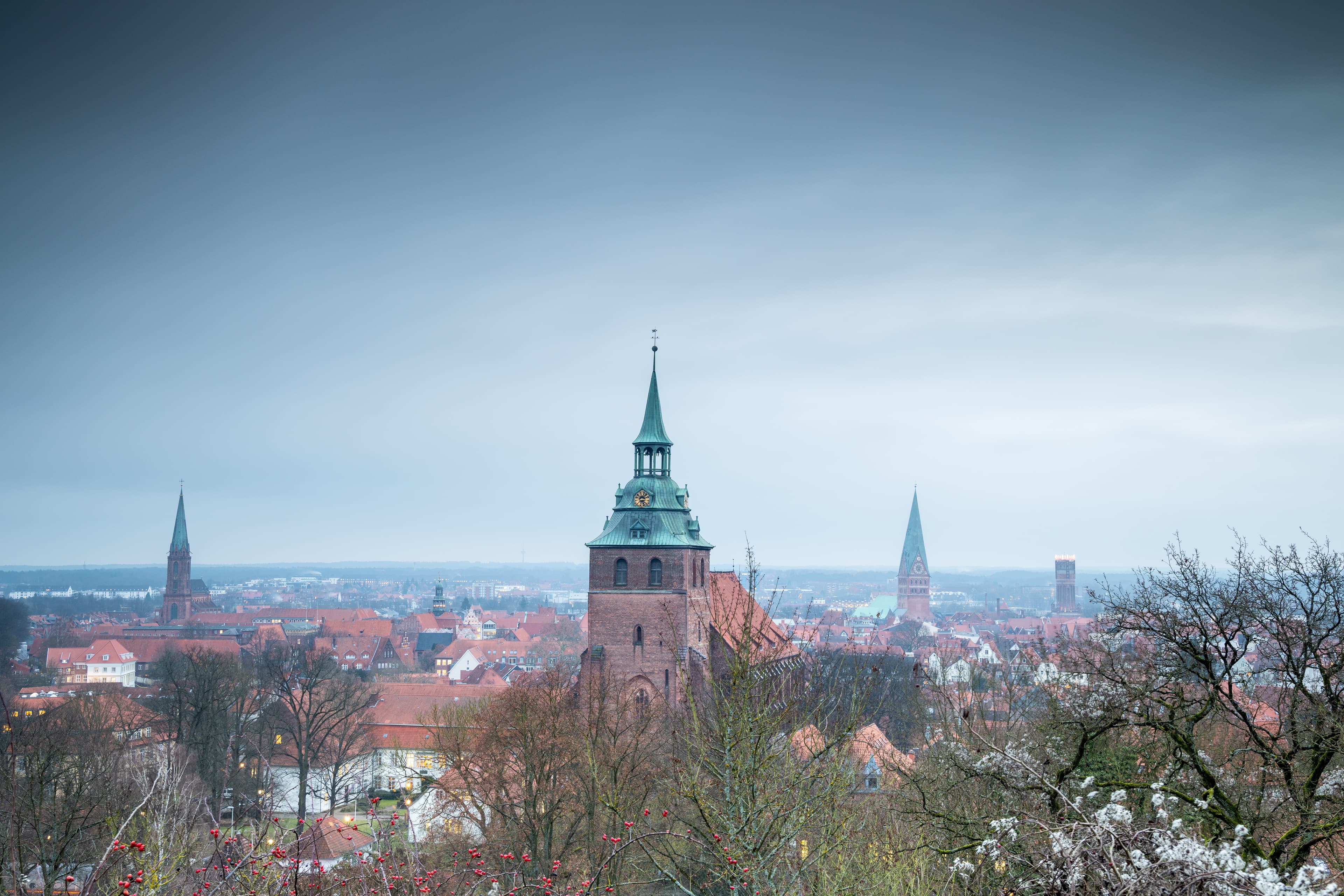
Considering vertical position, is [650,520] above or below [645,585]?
above

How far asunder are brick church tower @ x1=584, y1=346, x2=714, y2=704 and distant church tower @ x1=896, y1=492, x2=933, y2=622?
498 feet

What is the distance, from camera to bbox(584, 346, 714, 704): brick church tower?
1542 inches

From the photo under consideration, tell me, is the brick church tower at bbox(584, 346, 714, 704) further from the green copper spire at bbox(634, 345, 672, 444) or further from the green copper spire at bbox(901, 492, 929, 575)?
the green copper spire at bbox(901, 492, 929, 575)

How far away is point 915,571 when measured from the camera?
187250 mm

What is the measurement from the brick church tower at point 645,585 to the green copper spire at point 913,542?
15136 centimetres

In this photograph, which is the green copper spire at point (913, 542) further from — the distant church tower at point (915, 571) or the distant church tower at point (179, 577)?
the distant church tower at point (179, 577)

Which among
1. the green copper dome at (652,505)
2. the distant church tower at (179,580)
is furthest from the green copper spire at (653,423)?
the distant church tower at (179,580)

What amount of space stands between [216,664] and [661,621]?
73.5ft

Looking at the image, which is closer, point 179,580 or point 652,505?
point 652,505

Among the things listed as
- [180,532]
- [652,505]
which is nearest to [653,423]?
[652,505]

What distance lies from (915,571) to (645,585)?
507 feet

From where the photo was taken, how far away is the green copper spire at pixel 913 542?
613 feet

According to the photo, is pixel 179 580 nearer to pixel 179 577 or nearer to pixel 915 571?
pixel 179 577

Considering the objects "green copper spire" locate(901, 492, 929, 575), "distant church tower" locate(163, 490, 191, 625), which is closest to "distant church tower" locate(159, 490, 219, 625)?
"distant church tower" locate(163, 490, 191, 625)
